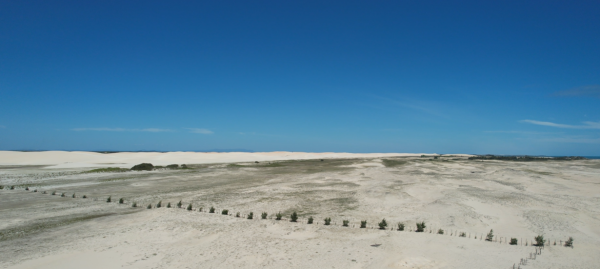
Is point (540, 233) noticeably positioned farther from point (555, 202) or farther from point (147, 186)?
point (147, 186)

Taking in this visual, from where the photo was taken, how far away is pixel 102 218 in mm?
14062

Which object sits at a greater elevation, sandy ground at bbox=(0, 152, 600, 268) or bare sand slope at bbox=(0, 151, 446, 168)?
bare sand slope at bbox=(0, 151, 446, 168)

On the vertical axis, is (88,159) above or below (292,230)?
above

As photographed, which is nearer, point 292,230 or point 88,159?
point 292,230

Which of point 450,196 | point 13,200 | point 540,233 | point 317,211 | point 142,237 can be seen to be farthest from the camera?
point 450,196

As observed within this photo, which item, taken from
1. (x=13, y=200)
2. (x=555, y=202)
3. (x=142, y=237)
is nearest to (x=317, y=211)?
(x=142, y=237)

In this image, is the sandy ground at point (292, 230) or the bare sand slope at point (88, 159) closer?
the sandy ground at point (292, 230)

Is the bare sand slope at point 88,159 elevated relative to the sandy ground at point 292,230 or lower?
elevated

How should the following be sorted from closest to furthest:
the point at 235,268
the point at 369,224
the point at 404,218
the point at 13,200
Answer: the point at 235,268
the point at 369,224
the point at 404,218
the point at 13,200

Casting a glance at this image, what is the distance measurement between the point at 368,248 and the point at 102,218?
12.3 m

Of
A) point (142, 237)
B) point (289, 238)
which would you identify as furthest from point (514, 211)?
point (142, 237)

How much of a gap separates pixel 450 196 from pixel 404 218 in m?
7.95

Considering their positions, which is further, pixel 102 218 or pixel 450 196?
pixel 450 196

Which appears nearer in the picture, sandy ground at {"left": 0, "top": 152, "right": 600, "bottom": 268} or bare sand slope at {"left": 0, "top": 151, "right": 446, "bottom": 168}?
sandy ground at {"left": 0, "top": 152, "right": 600, "bottom": 268}
